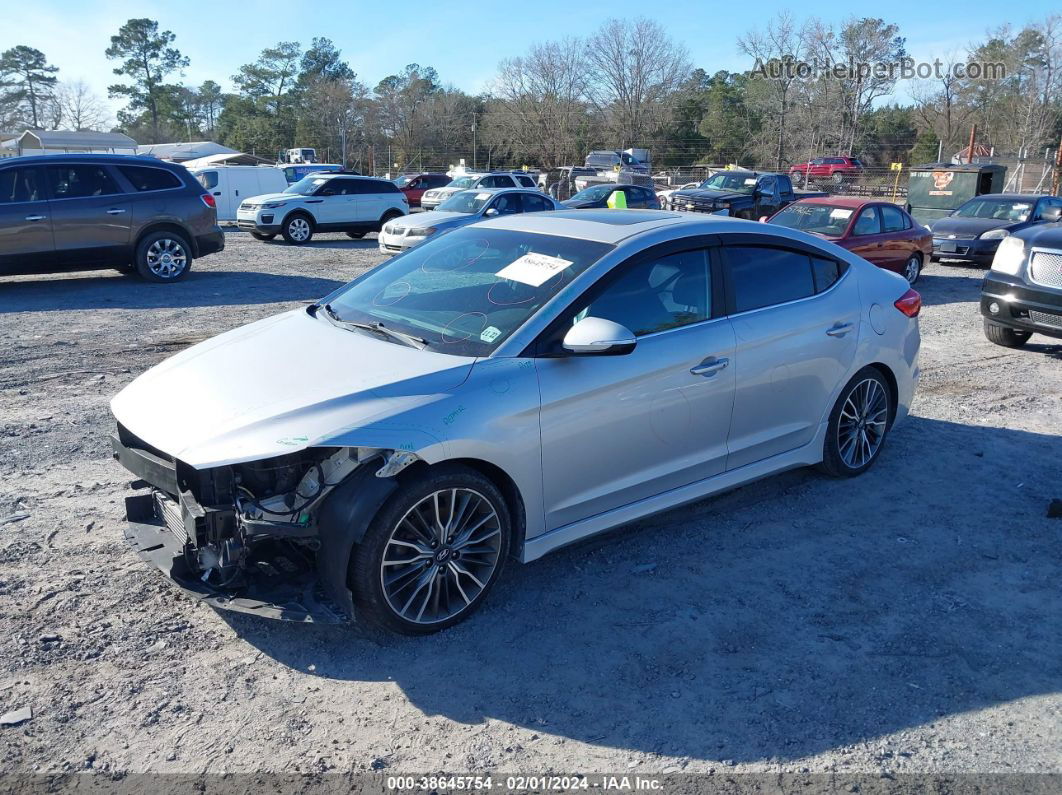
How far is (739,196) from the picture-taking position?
2236 cm

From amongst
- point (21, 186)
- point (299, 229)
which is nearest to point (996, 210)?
point (299, 229)

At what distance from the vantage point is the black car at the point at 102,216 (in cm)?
1131

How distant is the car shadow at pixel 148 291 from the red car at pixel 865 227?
7.59 metres

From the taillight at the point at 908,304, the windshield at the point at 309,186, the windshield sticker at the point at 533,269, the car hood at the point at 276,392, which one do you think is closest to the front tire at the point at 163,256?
the windshield at the point at 309,186

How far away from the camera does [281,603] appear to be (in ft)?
11.1

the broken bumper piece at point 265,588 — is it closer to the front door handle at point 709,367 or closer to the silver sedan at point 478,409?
the silver sedan at point 478,409

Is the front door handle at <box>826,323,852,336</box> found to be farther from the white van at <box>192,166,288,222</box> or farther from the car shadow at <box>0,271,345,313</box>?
the white van at <box>192,166,288,222</box>

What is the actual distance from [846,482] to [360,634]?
132 inches

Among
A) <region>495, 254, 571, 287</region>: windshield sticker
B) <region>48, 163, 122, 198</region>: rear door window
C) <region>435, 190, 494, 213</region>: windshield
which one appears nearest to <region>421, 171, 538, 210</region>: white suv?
<region>435, 190, 494, 213</region>: windshield

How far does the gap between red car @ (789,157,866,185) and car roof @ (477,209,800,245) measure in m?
42.0

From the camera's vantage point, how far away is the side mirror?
3709mm

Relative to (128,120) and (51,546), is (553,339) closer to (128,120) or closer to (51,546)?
(51,546)

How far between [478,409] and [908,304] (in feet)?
11.3

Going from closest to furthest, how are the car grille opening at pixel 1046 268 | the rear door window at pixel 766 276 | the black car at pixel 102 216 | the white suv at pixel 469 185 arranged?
the rear door window at pixel 766 276, the car grille opening at pixel 1046 268, the black car at pixel 102 216, the white suv at pixel 469 185
